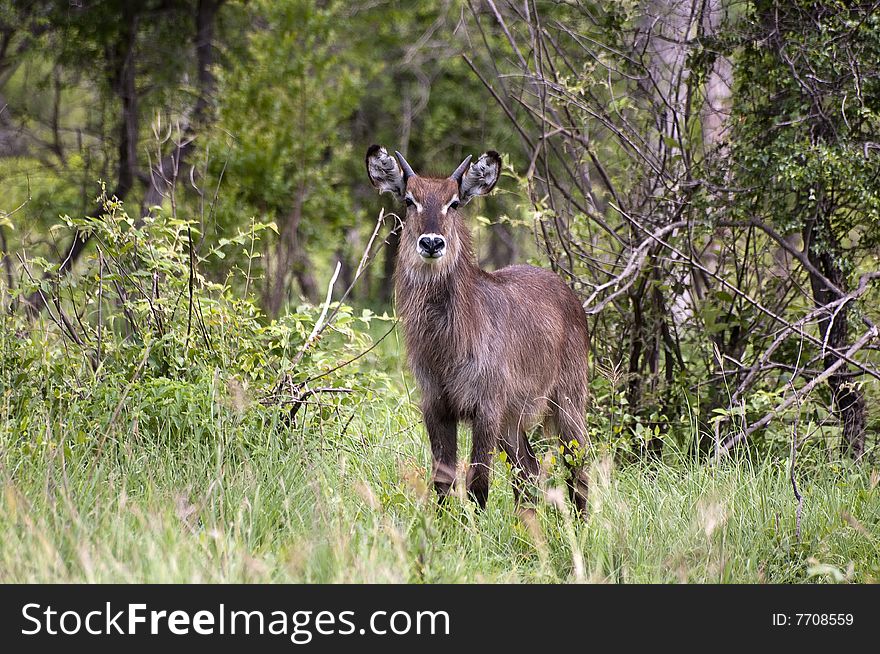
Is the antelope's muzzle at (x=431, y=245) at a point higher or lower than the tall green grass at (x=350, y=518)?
higher

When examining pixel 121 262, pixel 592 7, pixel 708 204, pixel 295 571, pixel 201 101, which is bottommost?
pixel 295 571

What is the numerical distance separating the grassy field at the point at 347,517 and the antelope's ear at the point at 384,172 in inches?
47.3

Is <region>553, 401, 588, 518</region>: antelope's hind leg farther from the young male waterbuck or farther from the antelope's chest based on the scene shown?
the antelope's chest

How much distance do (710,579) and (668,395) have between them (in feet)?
7.27

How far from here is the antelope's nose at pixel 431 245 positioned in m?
4.55

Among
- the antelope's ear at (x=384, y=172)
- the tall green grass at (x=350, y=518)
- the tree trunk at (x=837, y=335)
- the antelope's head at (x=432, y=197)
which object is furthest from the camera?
the tree trunk at (x=837, y=335)

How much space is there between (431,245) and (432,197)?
0.28m

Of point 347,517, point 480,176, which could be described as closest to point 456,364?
point 480,176

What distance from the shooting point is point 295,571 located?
352 centimetres

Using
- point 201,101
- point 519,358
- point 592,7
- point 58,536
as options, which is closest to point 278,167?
point 201,101

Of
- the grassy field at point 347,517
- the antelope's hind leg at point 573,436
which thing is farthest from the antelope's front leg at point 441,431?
the antelope's hind leg at point 573,436

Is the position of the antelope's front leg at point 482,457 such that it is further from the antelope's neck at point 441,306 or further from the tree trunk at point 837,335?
the tree trunk at point 837,335

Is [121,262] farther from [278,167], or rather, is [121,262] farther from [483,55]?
[483,55]

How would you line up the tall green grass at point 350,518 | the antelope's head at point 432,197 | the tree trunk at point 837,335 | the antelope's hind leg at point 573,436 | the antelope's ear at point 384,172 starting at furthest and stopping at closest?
the tree trunk at point 837,335 → the antelope's hind leg at point 573,436 → the antelope's ear at point 384,172 → the antelope's head at point 432,197 → the tall green grass at point 350,518
